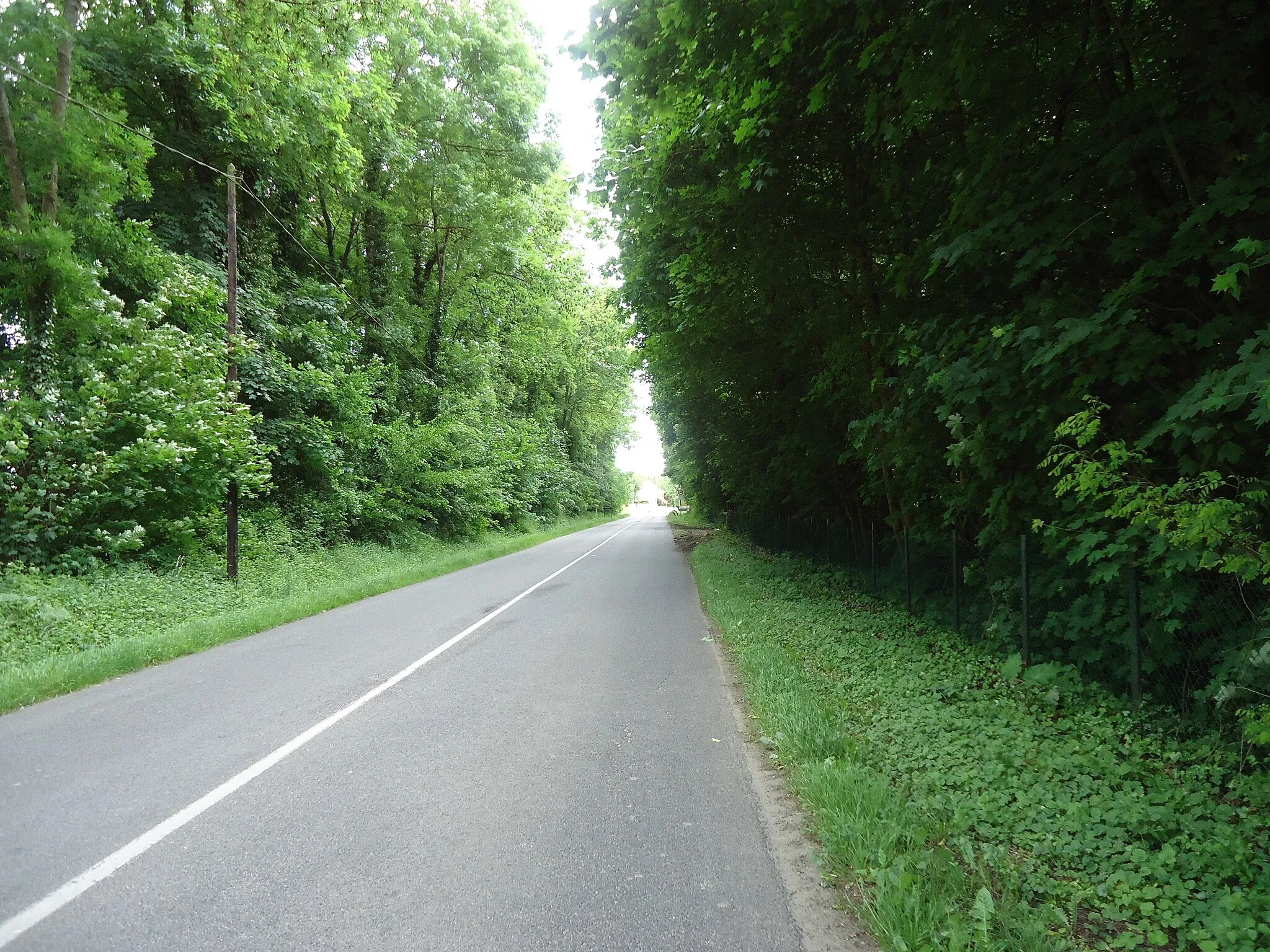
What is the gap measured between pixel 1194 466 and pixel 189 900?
6.00 metres

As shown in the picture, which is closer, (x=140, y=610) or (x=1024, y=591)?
(x=1024, y=591)

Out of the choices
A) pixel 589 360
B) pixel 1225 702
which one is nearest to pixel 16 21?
pixel 1225 702

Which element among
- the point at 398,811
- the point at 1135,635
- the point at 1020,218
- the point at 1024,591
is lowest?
the point at 398,811

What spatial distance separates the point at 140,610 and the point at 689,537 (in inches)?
1042

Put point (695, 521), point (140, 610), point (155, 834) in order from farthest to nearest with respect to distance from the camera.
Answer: point (695, 521), point (140, 610), point (155, 834)

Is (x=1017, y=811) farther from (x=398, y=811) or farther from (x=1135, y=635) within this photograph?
(x=398, y=811)

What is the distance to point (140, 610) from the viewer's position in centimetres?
870

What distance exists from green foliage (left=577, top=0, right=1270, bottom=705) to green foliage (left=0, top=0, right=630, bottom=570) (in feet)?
26.6

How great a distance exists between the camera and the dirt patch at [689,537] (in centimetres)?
2718

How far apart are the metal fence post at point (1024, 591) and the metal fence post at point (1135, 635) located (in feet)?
3.87

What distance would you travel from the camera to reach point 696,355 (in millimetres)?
12297

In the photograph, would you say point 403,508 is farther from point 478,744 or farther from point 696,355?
point 478,744

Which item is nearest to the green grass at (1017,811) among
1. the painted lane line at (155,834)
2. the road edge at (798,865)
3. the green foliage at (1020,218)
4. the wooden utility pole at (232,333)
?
the road edge at (798,865)

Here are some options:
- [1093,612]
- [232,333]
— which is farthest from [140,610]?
[1093,612]
